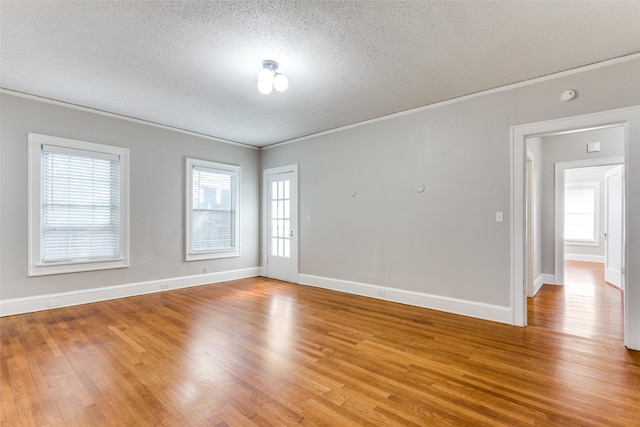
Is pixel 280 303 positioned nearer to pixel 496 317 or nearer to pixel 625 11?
pixel 496 317

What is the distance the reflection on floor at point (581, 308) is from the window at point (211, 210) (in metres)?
5.09

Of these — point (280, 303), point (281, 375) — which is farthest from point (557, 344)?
point (280, 303)

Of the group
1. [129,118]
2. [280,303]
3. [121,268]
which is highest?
[129,118]

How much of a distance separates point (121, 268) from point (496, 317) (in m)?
5.26

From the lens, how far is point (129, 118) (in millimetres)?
4789

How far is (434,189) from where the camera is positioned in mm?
4164

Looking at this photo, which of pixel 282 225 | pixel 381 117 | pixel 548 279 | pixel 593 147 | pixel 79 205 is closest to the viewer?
pixel 79 205

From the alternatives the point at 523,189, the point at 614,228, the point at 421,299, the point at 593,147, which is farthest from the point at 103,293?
the point at 614,228

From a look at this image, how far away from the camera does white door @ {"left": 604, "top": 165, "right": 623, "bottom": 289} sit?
5047mm

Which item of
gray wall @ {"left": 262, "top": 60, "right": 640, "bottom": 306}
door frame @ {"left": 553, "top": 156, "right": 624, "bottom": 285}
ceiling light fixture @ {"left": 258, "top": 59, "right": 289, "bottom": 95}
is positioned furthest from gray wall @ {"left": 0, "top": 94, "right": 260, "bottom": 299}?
door frame @ {"left": 553, "top": 156, "right": 624, "bottom": 285}

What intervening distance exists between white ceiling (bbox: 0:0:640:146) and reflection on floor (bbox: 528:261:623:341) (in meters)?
2.78

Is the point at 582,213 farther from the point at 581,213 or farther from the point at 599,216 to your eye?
the point at 599,216

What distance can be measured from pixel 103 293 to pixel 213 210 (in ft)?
7.20

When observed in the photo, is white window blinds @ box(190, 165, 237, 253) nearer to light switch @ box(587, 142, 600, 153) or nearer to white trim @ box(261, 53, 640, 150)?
white trim @ box(261, 53, 640, 150)
